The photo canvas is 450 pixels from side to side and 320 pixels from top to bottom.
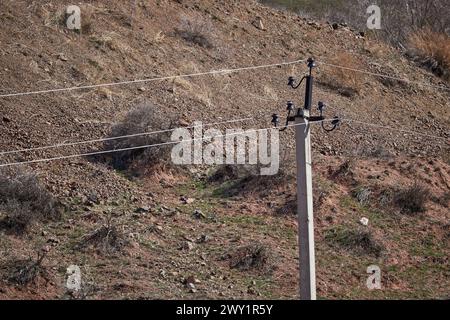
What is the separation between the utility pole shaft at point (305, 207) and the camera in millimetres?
12273

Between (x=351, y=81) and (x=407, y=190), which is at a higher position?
(x=351, y=81)

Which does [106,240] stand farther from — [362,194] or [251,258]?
[362,194]

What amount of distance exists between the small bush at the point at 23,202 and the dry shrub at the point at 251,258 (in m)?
3.05

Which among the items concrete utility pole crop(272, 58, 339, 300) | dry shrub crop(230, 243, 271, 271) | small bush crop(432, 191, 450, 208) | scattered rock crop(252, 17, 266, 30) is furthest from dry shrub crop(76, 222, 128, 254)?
scattered rock crop(252, 17, 266, 30)

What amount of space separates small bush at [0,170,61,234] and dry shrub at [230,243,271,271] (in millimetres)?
3047

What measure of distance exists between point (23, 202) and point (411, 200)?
7267 mm

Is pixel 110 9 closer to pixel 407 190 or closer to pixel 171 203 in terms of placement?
pixel 171 203

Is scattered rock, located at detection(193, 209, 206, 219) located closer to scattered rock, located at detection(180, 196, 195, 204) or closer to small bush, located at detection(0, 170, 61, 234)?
scattered rock, located at detection(180, 196, 195, 204)

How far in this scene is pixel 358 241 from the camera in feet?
53.0

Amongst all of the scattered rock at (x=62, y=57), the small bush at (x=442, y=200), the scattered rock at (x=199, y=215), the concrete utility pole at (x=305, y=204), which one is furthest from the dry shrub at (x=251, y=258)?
the scattered rock at (x=62, y=57)

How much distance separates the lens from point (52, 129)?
57.4 feet

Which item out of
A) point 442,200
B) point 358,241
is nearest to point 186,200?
point 358,241
